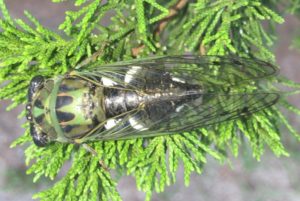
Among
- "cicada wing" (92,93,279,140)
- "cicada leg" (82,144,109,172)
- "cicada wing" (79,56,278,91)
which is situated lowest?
"cicada leg" (82,144,109,172)

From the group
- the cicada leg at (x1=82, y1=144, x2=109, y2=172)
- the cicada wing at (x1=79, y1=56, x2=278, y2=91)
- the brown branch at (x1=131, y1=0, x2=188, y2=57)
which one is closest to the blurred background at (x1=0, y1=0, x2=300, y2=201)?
the brown branch at (x1=131, y1=0, x2=188, y2=57)

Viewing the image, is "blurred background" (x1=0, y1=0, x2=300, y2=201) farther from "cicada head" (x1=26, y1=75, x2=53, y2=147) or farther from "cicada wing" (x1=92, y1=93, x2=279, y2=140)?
"cicada head" (x1=26, y1=75, x2=53, y2=147)

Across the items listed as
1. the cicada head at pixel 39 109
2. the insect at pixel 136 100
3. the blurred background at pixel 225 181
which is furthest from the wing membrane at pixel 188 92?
the blurred background at pixel 225 181

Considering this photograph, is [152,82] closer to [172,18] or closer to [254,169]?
[172,18]

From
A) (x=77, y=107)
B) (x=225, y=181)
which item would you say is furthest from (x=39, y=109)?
(x=225, y=181)

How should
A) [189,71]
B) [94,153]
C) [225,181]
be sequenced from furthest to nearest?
[225,181], [189,71], [94,153]

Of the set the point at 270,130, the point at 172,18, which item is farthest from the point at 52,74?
the point at 270,130

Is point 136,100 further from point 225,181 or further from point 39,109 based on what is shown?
point 225,181
